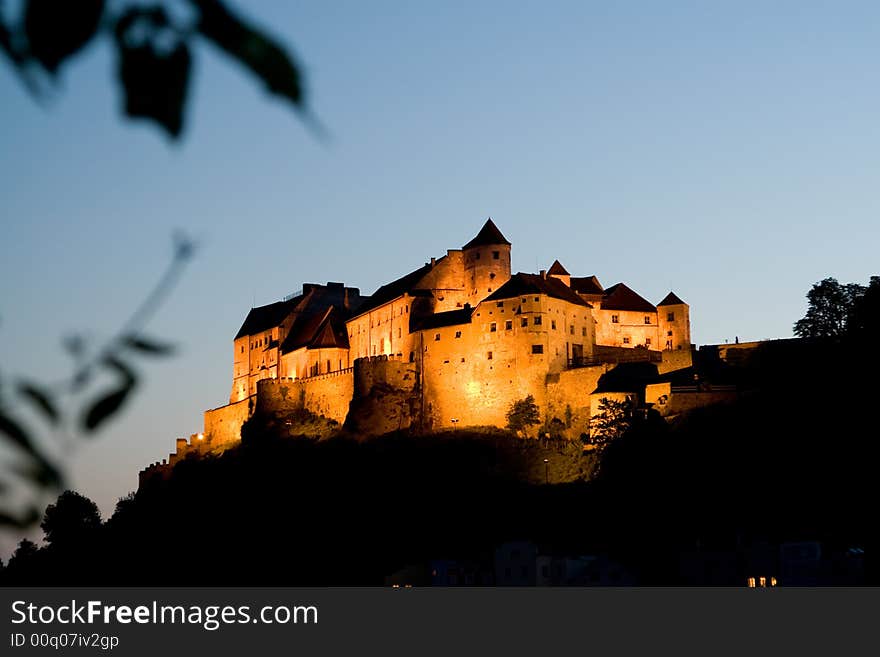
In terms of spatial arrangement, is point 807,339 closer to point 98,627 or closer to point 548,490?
point 548,490

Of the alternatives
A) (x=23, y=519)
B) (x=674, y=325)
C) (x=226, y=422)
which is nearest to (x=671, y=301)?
(x=674, y=325)

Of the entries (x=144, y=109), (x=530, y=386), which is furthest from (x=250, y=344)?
(x=144, y=109)

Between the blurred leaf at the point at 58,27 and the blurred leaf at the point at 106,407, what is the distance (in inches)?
29.0

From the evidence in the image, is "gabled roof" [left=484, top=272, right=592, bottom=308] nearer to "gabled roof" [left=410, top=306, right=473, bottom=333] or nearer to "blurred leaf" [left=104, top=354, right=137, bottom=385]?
"gabled roof" [left=410, top=306, right=473, bottom=333]

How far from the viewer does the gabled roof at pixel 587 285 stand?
80188mm

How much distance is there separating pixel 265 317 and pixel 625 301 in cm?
2849

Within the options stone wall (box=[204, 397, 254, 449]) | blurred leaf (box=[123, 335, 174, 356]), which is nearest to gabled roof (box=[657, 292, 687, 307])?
stone wall (box=[204, 397, 254, 449])

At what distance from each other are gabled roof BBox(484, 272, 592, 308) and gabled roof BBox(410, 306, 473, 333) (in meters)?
1.48

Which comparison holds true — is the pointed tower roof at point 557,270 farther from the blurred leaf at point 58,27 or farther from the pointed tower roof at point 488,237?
the blurred leaf at point 58,27

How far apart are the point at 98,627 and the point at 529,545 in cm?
2491

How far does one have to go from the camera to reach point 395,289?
82938mm

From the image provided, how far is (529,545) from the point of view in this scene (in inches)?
2256

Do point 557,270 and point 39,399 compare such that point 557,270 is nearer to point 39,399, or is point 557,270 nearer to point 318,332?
point 318,332

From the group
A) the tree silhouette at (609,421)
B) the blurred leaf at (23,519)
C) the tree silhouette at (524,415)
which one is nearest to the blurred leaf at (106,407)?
the blurred leaf at (23,519)
